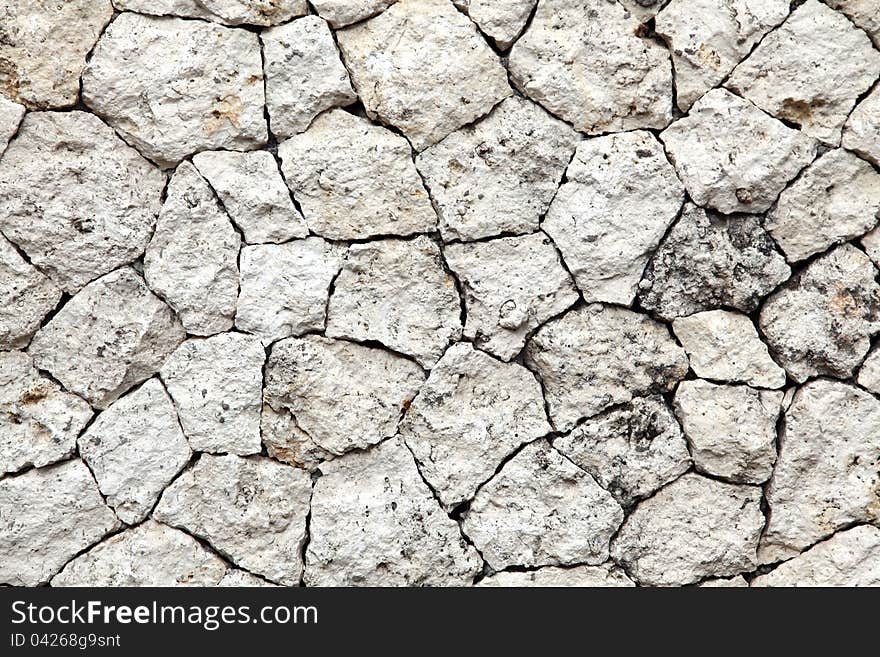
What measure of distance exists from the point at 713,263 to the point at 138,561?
5.35 ft

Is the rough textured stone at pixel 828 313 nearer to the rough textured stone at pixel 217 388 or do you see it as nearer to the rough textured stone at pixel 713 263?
the rough textured stone at pixel 713 263

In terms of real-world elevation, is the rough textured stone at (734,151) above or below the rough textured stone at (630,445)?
above

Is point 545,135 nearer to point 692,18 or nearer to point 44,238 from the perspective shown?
point 692,18

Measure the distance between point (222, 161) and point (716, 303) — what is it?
129 centimetres

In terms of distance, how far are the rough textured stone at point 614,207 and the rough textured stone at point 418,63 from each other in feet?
1.08

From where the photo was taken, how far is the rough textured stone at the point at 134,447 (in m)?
2.14

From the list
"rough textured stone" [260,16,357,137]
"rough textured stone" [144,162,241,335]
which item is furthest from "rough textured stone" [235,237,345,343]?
"rough textured stone" [260,16,357,137]

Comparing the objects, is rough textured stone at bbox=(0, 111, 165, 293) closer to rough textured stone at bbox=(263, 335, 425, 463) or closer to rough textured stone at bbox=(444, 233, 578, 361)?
rough textured stone at bbox=(263, 335, 425, 463)

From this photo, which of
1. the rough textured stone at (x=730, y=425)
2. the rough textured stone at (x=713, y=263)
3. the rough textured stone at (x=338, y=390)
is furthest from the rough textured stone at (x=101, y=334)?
the rough textured stone at (x=730, y=425)

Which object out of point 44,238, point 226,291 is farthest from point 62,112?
point 226,291

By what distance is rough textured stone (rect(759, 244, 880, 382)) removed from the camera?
2162mm

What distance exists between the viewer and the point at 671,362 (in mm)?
2178

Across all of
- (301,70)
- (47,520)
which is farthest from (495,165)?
(47,520)

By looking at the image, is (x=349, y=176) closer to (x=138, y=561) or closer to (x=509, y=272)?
(x=509, y=272)
